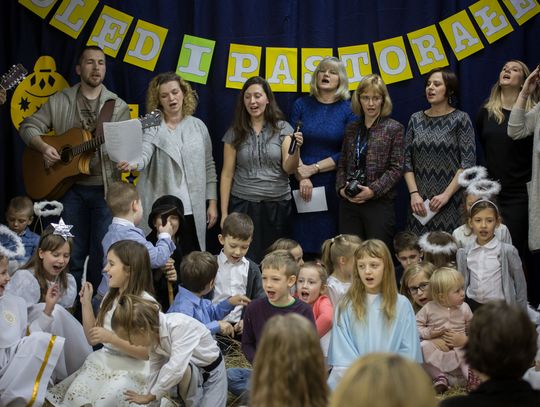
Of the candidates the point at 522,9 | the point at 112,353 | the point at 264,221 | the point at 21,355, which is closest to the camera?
the point at 21,355

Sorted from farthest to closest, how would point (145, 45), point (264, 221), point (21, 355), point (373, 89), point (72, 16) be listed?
point (145, 45)
point (72, 16)
point (264, 221)
point (373, 89)
point (21, 355)

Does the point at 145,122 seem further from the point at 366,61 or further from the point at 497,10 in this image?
the point at 497,10

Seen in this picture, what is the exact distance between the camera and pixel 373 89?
6.67 m

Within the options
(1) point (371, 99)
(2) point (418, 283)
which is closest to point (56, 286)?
(2) point (418, 283)

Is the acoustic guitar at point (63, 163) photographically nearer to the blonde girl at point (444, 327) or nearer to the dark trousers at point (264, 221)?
the dark trousers at point (264, 221)

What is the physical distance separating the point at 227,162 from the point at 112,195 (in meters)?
1.24

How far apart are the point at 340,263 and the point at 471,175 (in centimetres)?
127

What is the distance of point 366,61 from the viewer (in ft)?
24.4

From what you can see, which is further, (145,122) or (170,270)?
(145,122)

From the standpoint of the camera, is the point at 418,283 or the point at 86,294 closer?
the point at 86,294

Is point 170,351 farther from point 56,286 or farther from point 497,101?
point 497,101

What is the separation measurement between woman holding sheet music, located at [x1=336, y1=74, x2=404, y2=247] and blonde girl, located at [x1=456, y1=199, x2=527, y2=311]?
0.70 m

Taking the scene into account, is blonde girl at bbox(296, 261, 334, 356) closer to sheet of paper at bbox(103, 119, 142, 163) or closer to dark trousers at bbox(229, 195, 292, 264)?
dark trousers at bbox(229, 195, 292, 264)

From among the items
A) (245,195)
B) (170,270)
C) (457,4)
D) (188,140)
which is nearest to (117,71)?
(188,140)
